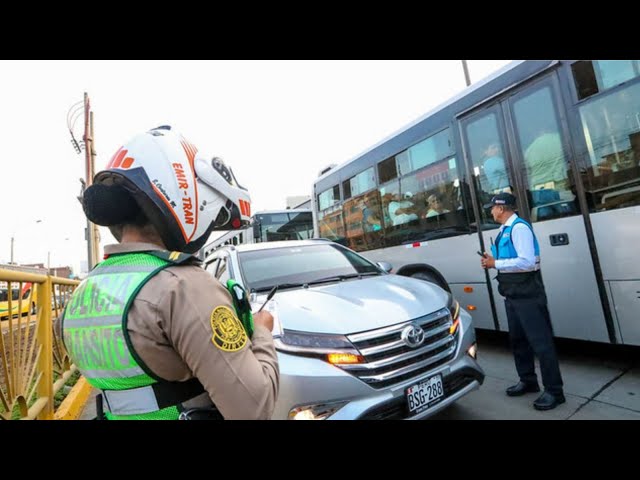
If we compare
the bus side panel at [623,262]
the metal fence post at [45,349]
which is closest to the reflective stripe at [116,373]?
the metal fence post at [45,349]

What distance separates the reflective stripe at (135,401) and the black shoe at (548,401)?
324cm

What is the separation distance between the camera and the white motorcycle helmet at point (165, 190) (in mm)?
1040

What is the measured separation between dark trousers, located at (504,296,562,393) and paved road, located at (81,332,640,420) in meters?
0.23

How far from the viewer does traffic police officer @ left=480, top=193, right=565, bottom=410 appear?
3012mm

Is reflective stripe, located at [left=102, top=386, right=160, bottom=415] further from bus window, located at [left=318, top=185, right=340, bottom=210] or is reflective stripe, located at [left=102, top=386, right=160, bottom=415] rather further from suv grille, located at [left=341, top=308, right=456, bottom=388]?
bus window, located at [left=318, top=185, right=340, bottom=210]

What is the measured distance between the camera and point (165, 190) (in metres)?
1.07

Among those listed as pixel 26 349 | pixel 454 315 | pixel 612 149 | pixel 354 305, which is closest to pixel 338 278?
pixel 354 305

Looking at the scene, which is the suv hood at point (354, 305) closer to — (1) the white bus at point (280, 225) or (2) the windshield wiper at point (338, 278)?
(2) the windshield wiper at point (338, 278)

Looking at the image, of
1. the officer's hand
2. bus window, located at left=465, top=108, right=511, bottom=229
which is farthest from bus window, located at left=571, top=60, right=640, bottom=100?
the officer's hand

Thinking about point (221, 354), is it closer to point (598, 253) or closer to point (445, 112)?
point (598, 253)

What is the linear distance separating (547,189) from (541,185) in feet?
0.27
